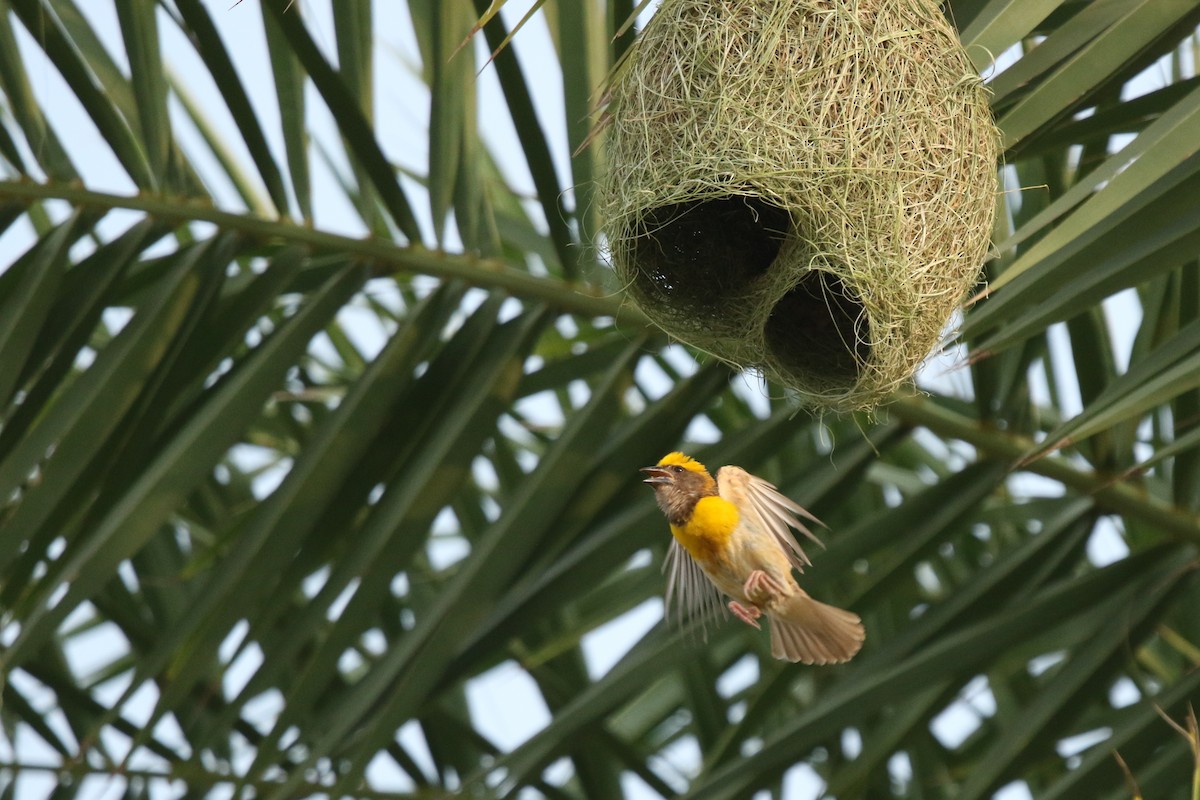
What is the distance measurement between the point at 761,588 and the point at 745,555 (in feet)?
0.32

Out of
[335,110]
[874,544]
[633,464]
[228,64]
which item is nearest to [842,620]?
[874,544]

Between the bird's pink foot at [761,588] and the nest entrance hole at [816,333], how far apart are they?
1.08ft

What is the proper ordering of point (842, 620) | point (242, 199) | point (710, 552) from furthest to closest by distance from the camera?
point (242, 199) → point (842, 620) → point (710, 552)

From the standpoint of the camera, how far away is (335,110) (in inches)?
96.1

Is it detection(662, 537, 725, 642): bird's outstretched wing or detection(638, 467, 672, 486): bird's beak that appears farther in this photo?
detection(662, 537, 725, 642): bird's outstretched wing

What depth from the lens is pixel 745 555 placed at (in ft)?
7.29

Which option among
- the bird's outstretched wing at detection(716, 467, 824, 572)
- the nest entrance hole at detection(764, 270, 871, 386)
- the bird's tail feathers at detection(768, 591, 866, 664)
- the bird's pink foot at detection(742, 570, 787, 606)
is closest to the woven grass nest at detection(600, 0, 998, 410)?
the nest entrance hole at detection(764, 270, 871, 386)

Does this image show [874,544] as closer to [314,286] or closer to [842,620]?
[842,620]

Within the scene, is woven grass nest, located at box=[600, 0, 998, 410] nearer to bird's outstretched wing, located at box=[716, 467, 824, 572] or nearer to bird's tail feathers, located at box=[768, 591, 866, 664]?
bird's outstretched wing, located at box=[716, 467, 824, 572]

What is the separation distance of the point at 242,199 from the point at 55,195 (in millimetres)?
492

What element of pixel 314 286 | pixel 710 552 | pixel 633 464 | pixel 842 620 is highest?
pixel 314 286

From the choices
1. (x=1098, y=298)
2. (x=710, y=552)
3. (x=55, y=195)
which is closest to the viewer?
(x=1098, y=298)

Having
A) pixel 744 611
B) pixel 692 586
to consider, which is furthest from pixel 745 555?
pixel 692 586

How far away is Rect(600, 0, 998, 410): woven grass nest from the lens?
185cm
